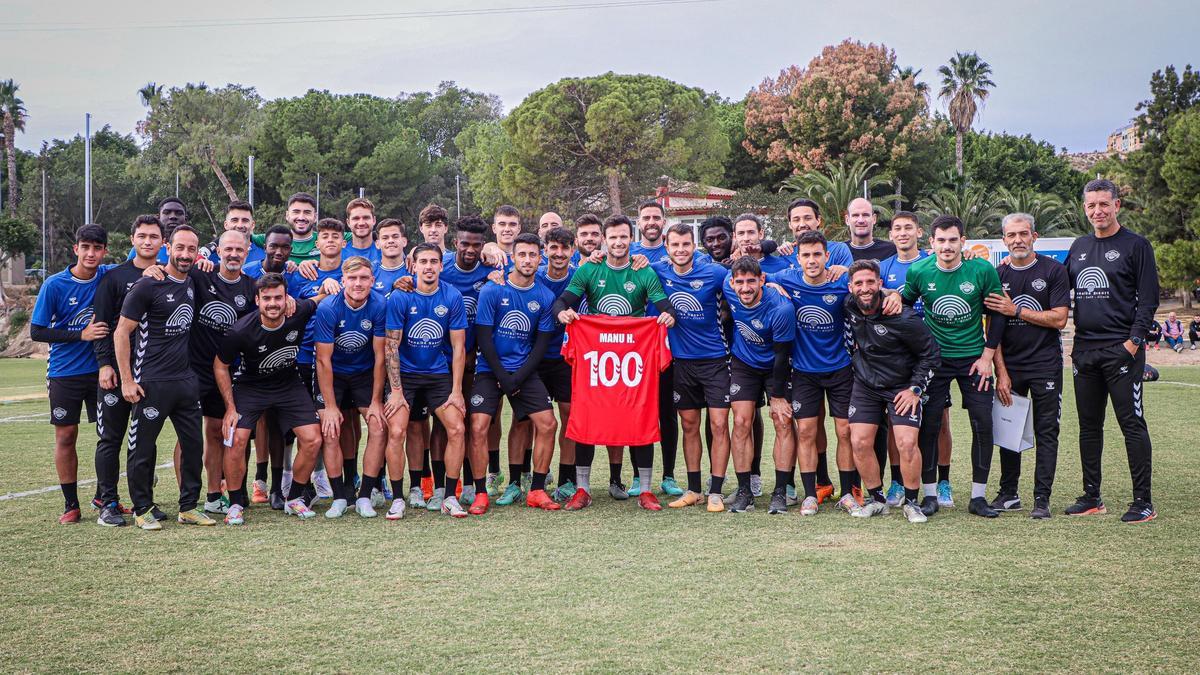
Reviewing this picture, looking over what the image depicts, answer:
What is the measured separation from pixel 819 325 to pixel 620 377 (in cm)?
153

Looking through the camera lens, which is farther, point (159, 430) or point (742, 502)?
point (742, 502)

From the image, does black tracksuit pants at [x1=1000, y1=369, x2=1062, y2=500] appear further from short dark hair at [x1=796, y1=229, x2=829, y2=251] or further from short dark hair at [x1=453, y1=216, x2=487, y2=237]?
short dark hair at [x1=453, y1=216, x2=487, y2=237]

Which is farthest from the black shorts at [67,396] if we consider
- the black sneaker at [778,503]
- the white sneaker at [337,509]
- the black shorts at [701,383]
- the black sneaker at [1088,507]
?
the black sneaker at [1088,507]

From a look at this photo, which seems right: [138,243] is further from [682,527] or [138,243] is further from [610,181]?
[610,181]

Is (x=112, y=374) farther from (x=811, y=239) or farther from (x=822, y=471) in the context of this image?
(x=822, y=471)

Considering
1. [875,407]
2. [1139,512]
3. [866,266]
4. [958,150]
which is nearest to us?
[1139,512]

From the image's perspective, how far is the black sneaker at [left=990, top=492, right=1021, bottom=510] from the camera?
7.14 meters

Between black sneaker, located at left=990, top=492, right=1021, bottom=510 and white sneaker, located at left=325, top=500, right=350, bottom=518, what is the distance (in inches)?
184

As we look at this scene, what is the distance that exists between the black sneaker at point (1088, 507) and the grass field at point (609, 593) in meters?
0.11

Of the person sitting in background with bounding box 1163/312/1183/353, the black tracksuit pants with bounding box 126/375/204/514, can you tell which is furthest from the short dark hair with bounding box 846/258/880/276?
the person sitting in background with bounding box 1163/312/1183/353

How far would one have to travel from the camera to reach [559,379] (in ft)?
26.5

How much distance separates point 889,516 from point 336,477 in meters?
3.99

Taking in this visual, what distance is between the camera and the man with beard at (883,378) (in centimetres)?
682

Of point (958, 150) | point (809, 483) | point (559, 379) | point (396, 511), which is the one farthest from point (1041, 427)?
point (958, 150)
